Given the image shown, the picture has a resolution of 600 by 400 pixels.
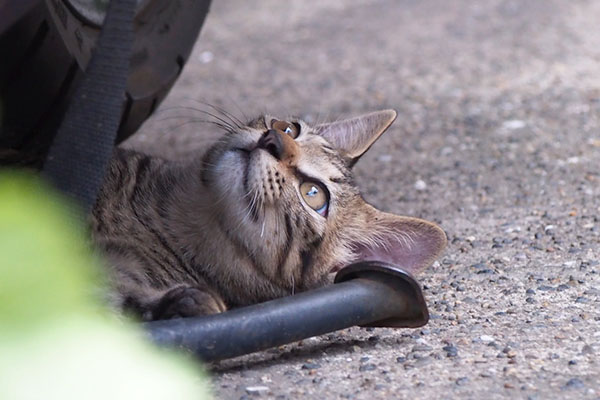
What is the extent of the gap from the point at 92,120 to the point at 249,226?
68cm

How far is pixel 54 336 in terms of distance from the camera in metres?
1.91

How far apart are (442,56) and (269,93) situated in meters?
1.48

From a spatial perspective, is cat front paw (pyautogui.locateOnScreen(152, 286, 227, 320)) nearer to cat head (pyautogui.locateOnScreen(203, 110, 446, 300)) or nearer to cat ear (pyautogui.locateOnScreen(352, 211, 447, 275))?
cat head (pyautogui.locateOnScreen(203, 110, 446, 300))

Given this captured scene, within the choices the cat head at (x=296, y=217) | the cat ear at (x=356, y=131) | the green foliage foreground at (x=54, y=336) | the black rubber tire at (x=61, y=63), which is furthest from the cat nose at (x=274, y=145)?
the green foliage foreground at (x=54, y=336)

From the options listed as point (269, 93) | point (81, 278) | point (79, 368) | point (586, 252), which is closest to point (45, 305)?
point (79, 368)

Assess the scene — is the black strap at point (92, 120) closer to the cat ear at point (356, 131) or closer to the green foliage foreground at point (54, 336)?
the green foliage foreground at point (54, 336)

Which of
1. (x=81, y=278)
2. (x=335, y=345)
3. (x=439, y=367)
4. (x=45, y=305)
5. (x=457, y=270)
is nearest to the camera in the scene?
(x=45, y=305)

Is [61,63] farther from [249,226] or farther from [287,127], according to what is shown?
[249,226]

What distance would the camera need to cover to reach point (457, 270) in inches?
127

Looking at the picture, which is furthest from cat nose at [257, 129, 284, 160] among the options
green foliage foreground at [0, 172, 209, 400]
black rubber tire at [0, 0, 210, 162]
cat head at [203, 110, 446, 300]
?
green foliage foreground at [0, 172, 209, 400]

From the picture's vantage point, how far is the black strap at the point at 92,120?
2363 mm

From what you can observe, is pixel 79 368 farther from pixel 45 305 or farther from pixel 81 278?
pixel 81 278

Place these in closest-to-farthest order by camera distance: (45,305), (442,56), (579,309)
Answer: (45,305), (579,309), (442,56)

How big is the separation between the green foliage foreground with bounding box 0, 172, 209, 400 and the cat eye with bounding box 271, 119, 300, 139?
1.20 metres
